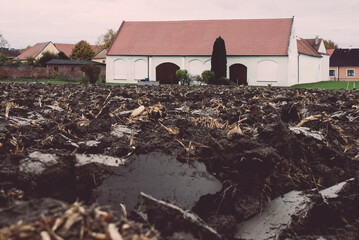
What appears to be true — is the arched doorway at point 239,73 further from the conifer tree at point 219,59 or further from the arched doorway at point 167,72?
the arched doorway at point 167,72

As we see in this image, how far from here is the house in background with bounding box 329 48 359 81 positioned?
62.7 metres

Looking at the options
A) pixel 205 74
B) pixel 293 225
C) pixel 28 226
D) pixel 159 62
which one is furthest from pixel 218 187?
pixel 159 62

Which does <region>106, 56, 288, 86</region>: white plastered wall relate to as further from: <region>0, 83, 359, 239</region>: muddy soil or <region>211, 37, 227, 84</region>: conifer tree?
<region>0, 83, 359, 239</region>: muddy soil

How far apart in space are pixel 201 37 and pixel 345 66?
1453 inches

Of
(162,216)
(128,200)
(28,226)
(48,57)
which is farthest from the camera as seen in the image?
(48,57)

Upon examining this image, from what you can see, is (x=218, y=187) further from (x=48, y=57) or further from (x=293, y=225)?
(x=48, y=57)

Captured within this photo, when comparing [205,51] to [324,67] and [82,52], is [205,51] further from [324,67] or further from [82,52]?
[82,52]

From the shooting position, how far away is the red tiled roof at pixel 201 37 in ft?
112

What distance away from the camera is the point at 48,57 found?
5800 centimetres

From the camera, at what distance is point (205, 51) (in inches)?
1363

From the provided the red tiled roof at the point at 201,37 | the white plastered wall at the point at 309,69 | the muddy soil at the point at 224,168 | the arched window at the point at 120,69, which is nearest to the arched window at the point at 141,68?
the red tiled roof at the point at 201,37

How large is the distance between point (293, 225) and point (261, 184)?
0.25m

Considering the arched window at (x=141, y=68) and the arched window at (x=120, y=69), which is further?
the arched window at (x=120, y=69)

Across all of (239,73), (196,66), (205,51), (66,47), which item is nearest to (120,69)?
(196,66)
